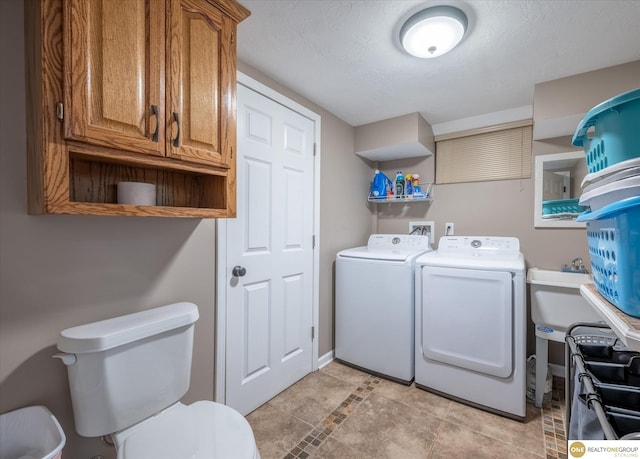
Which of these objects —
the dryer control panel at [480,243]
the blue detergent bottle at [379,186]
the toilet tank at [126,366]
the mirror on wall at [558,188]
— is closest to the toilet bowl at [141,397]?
the toilet tank at [126,366]

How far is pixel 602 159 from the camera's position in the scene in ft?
2.86

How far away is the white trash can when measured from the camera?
0.92m

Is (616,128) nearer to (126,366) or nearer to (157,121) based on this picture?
(157,121)

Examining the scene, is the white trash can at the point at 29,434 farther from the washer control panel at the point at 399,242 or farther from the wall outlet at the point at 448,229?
the wall outlet at the point at 448,229

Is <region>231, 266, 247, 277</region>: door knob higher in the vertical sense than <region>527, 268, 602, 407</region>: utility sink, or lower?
higher

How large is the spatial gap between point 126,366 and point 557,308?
7.88 ft

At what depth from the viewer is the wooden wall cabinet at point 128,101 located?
2.86ft

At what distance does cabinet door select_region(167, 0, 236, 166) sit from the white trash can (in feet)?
3.38

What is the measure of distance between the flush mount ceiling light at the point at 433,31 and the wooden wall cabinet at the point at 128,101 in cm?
82

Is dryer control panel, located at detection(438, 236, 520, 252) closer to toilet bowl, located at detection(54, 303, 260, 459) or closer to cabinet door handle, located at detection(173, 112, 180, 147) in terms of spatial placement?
toilet bowl, located at detection(54, 303, 260, 459)

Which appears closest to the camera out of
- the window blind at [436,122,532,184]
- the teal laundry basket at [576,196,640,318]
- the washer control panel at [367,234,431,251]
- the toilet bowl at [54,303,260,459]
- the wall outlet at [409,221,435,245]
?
the teal laundry basket at [576,196,640,318]

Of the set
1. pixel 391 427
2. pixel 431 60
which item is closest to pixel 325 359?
pixel 391 427

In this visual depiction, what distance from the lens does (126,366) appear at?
1.08 metres

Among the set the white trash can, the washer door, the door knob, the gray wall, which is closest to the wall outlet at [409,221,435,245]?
the gray wall
